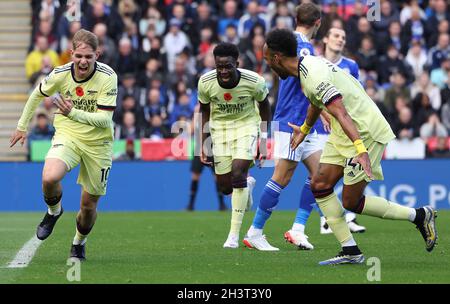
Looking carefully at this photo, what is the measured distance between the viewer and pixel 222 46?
11.5 metres

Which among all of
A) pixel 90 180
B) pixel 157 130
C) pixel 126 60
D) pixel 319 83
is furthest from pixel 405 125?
pixel 319 83

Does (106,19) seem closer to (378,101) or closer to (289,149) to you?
(378,101)

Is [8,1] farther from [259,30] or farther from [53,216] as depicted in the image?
[53,216]

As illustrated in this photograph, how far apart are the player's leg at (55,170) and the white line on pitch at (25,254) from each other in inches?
12.2

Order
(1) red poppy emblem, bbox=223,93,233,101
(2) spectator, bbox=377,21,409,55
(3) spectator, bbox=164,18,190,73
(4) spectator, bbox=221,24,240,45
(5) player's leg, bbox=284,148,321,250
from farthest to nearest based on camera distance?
1. (3) spectator, bbox=164,18,190,73
2. (2) spectator, bbox=377,21,409,55
3. (4) spectator, bbox=221,24,240,45
4. (1) red poppy emblem, bbox=223,93,233,101
5. (5) player's leg, bbox=284,148,321,250

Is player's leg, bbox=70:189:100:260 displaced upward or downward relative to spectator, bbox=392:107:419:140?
downward

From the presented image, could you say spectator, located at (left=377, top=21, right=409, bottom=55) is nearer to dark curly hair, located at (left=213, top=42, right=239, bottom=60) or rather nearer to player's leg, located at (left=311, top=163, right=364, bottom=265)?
dark curly hair, located at (left=213, top=42, right=239, bottom=60)

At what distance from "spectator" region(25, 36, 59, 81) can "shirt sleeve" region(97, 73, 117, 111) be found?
13.2m

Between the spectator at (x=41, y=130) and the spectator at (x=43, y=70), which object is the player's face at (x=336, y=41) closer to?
the spectator at (x=41, y=130)

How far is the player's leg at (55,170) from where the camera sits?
10.2 m

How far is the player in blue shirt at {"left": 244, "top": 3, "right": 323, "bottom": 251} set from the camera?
11797 millimetres

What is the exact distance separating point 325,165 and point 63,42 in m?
14.9

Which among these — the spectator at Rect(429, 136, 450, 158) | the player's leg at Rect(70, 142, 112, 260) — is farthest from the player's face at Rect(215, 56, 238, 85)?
the spectator at Rect(429, 136, 450, 158)

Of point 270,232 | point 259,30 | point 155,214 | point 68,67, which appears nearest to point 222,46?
point 68,67
